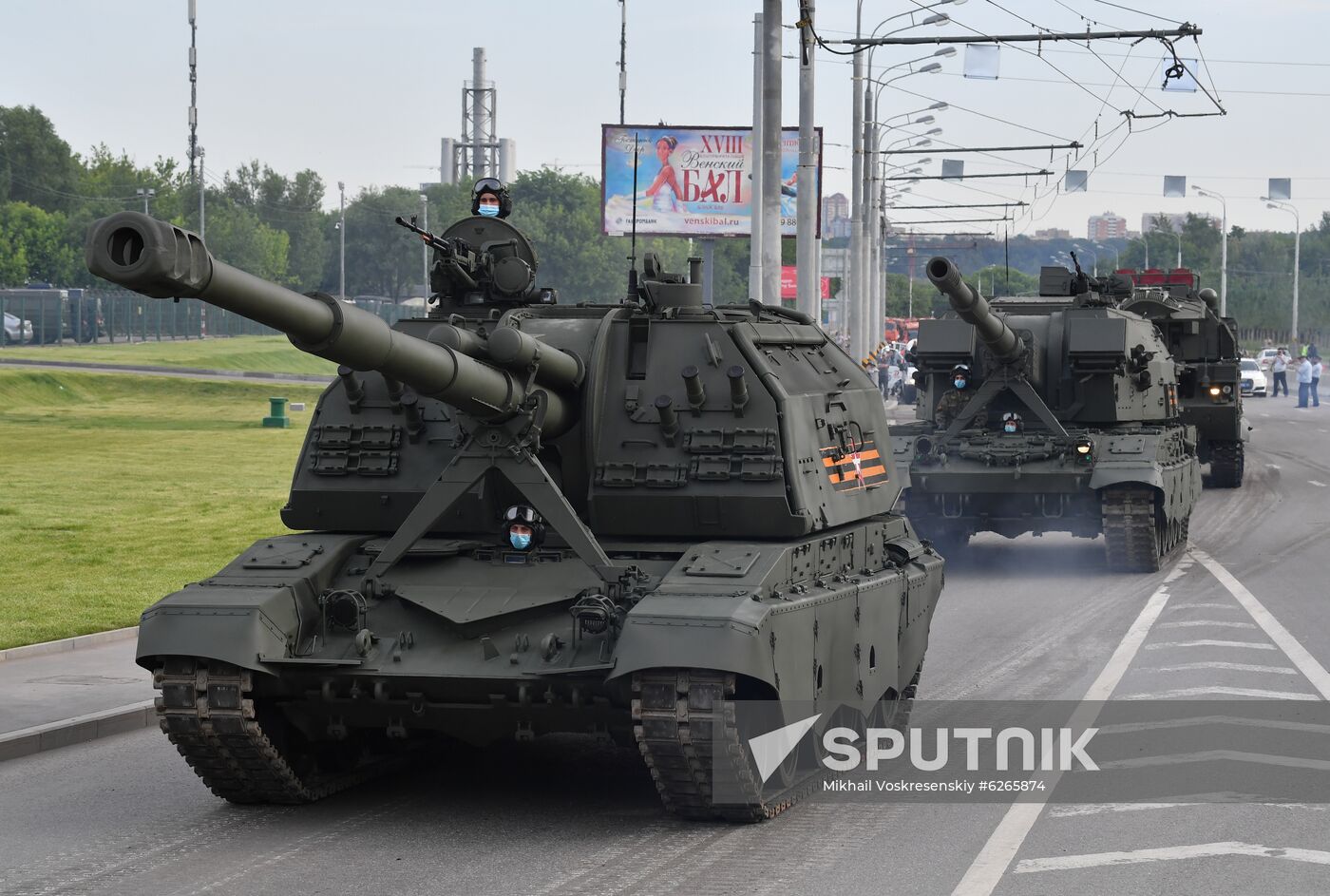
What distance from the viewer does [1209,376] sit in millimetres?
29031

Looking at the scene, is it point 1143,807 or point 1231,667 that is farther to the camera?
point 1231,667

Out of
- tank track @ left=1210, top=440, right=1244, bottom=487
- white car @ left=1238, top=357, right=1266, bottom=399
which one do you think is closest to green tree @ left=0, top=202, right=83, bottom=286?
white car @ left=1238, top=357, right=1266, bottom=399

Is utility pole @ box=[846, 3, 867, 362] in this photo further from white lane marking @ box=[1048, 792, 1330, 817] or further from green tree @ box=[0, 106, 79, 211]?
green tree @ box=[0, 106, 79, 211]

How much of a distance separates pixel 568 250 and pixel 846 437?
75661mm

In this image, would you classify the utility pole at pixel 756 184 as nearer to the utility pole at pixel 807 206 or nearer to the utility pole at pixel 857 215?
the utility pole at pixel 807 206

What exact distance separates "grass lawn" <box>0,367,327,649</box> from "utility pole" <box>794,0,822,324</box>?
289 inches

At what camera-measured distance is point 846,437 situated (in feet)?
38.0

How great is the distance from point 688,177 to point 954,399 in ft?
81.9

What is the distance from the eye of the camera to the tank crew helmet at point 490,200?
12.0 meters

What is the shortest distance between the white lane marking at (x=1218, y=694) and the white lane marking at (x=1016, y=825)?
0.28 metres

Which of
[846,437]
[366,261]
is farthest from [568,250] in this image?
[846,437]

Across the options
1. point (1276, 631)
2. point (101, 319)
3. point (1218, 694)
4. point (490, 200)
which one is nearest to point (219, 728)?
point (490, 200)

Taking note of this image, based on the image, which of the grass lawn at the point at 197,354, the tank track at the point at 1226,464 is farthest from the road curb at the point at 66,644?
the grass lawn at the point at 197,354

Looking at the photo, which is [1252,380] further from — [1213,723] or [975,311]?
[1213,723]
